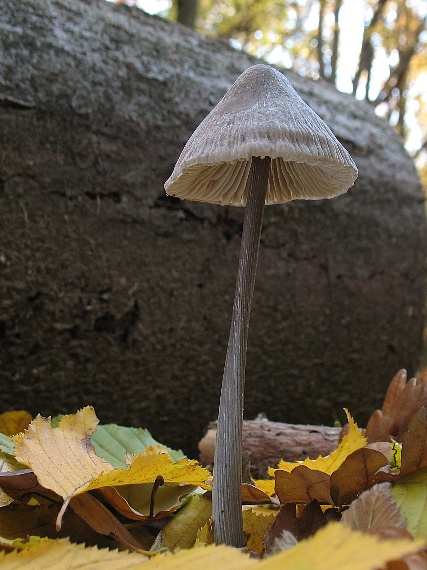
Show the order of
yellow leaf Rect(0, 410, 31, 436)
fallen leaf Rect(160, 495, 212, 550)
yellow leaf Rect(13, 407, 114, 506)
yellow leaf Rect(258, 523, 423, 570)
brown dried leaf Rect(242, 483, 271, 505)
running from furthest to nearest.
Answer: yellow leaf Rect(0, 410, 31, 436), brown dried leaf Rect(242, 483, 271, 505), fallen leaf Rect(160, 495, 212, 550), yellow leaf Rect(13, 407, 114, 506), yellow leaf Rect(258, 523, 423, 570)

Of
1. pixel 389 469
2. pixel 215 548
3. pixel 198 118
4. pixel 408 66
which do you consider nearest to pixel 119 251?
pixel 198 118

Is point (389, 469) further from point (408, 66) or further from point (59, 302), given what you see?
point (408, 66)

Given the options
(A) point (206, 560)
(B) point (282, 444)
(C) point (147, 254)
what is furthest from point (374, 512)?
(C) point (147, 254)

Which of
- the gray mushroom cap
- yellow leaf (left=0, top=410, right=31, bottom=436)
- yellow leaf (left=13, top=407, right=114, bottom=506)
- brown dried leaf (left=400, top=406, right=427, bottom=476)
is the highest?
the gray mushroom cap

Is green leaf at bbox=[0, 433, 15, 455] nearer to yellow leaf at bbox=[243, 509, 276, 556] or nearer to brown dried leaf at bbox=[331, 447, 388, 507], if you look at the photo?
yellow leaf at bbox=[243, 509, 276, 556]

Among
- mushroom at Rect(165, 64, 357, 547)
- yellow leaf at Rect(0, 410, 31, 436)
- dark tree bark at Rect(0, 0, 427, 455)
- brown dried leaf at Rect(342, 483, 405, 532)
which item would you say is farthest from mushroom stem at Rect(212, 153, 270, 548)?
dark tree bark at Rect(0, 0, 427, 455)

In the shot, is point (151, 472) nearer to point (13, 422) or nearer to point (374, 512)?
point (374, 512)
